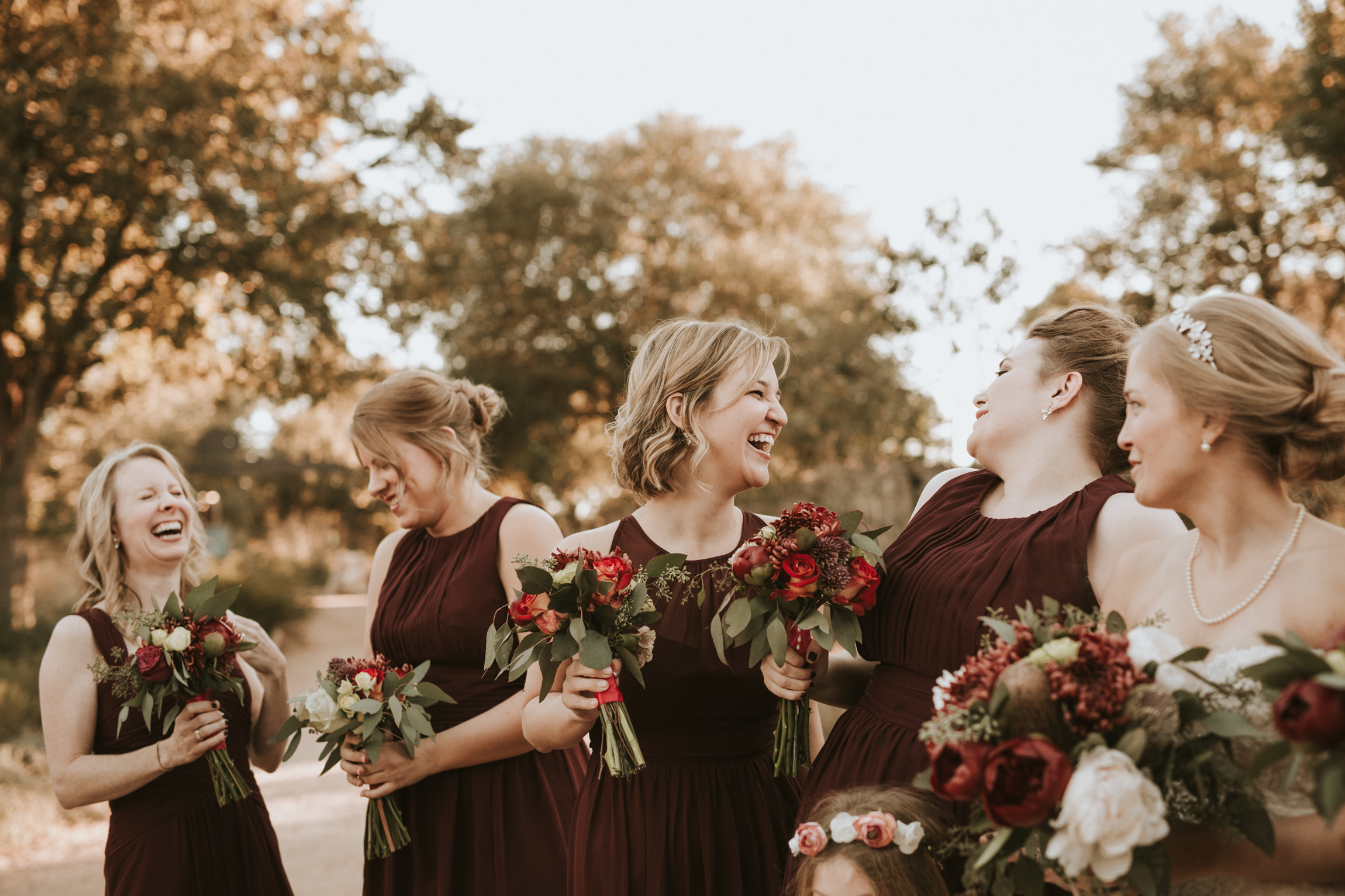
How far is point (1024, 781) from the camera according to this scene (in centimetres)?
187

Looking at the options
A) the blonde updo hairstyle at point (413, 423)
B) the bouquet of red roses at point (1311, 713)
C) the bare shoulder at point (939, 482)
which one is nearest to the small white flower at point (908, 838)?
the bouquet of red roses at point (1311, 713)

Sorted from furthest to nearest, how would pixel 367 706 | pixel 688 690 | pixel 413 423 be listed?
pixel 413 423, pixel 367 706, pixel 688 690

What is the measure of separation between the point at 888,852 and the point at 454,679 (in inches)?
81.7

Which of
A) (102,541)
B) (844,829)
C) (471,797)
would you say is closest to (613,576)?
(844,829)

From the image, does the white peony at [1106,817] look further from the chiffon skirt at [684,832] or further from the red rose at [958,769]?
the chiffon skirt at [684,832]

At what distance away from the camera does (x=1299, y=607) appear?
221 cm

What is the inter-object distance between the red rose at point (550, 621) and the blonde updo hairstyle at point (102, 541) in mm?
2318

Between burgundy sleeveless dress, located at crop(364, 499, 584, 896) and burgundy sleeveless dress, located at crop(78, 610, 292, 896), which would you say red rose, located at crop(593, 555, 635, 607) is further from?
burgundy sleeveless dress, located at crop(78, 610, 292, 896)

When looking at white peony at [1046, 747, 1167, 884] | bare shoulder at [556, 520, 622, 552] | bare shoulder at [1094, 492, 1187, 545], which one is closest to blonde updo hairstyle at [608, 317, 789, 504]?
bare shoulder at [556, 520, 622, 552]

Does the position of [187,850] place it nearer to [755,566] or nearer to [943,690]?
[755,566]

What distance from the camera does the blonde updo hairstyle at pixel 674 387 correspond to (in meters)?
3.54

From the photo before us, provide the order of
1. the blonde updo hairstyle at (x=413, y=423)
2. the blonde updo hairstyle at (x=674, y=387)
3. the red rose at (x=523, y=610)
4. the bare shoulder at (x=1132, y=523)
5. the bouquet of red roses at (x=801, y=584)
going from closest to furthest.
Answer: the bare shoulder at (x=1132, y=523) < the bouquet of red roses at (x=801, y=584) < the red rose at (x=523, y=610) < the blonde updo hairstyle at (x=674, y=387) < the blonde updo hairstyle at (x=413, y=423)

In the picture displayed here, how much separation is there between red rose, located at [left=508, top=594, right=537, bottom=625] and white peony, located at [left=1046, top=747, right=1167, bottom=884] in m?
1.65

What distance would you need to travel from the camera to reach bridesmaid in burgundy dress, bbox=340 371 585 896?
12.8 ft
